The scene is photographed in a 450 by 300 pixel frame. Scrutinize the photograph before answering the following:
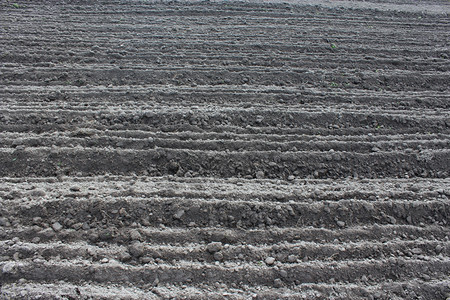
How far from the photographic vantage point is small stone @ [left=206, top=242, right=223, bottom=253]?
9.83 feet

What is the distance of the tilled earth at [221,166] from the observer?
285cm

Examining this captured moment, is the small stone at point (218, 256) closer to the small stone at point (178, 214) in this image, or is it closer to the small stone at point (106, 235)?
the small stone at point (178, 214)

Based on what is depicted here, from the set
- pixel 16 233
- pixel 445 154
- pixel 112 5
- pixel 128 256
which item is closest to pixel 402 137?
pixel 445 154

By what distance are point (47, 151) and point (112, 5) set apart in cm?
608

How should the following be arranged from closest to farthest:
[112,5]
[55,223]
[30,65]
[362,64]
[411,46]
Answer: [55,223] < [30,65] < [362,64] < [411,46] < [112,5]

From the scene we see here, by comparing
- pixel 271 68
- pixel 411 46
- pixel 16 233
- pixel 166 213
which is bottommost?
pixel 16 233

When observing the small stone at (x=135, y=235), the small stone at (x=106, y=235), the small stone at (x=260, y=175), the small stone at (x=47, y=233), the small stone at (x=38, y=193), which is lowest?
the small stone at (x=47, y=233)

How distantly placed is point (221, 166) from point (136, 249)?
1415 millimetres

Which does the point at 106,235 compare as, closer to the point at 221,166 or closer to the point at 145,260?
the point at 145,260

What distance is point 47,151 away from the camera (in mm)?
3914

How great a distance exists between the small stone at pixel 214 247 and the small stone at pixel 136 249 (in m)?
0.59

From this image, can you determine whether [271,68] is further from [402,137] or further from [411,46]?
[411,46]

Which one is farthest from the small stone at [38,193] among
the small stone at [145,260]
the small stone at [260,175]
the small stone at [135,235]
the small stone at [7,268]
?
the small stone at [260,175]

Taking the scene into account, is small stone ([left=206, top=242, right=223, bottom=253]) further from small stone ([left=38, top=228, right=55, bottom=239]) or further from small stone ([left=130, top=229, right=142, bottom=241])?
small stone ([left=38, top=228, right=55, bottom=239])
